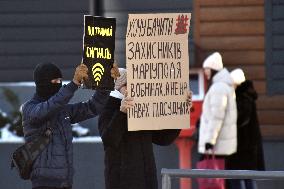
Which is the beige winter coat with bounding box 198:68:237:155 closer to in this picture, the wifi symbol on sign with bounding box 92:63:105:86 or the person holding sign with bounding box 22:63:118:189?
the person holding sign with bounding box 22:63:118:189

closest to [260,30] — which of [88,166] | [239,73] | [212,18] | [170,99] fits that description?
[212,18]

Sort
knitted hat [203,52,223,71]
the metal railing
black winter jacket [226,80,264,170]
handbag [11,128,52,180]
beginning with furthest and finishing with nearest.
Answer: knitted hat [203,52,223,71] → black winter jacket [226,80,264,170] → handbag [11,128,52,180] → the metal railing

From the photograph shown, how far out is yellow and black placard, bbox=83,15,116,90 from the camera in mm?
8461

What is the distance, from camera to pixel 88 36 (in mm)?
8461

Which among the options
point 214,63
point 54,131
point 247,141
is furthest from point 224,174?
point 214,63

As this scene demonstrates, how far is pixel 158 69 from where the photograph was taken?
872 centimetres

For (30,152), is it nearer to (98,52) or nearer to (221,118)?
(98,52)

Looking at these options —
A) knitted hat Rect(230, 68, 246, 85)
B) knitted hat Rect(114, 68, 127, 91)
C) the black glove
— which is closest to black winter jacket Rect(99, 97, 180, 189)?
knitted hat Rect(114, 68, 127, 91)

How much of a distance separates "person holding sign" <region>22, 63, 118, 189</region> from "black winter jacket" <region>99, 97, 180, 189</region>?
7.1 inches

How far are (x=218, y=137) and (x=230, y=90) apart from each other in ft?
1.67

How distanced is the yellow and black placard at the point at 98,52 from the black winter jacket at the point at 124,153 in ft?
0.67

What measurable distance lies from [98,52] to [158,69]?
498 millimetres

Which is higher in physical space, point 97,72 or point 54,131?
point 97,72

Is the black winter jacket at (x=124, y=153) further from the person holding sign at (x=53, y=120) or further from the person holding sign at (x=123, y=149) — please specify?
the person holding sign at (x=53, y=120)
